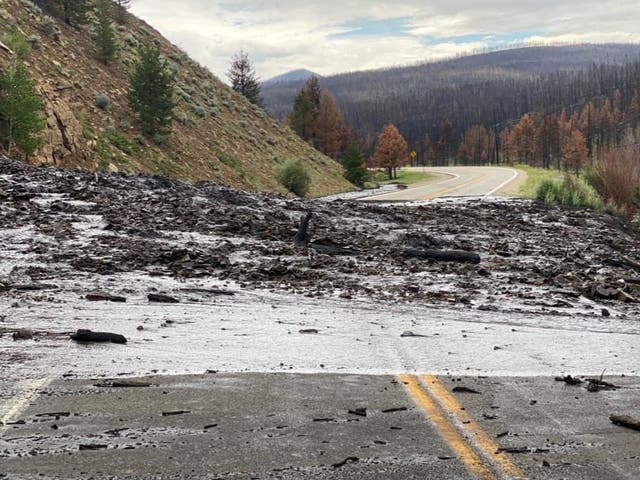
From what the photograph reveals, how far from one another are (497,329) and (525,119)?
12562 cm

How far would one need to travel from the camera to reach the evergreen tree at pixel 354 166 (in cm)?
4200

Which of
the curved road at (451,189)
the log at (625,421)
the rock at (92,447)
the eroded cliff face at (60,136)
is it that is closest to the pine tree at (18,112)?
the eroded cliff face at (60,136)

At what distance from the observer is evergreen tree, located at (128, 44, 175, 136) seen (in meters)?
27.2

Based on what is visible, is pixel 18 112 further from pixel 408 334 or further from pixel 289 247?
pixel 408 334

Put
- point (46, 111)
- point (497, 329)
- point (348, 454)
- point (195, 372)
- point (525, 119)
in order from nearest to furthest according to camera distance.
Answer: point (348, 454)
point (195, 372)
point (497, 329)
point (46, 111)
point (525, 119)

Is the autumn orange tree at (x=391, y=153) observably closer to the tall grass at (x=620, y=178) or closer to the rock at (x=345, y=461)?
the tall grass at (x=620, y=178)

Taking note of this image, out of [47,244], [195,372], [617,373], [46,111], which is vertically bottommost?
[617,373]

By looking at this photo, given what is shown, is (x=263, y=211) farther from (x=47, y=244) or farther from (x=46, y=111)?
(x=46, y=111)

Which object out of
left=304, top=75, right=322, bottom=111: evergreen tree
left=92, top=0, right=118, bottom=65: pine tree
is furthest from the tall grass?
left=304, top=75, right=322, bottom=111: evergreen tree

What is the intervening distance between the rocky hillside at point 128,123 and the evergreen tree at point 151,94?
850mm

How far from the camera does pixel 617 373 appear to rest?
16.9 ft

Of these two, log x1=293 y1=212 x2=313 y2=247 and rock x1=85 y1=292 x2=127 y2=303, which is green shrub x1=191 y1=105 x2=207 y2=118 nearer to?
log x1=293 y1=212 x2=313 y2=247

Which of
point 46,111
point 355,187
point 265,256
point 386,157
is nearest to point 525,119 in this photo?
point 386,157

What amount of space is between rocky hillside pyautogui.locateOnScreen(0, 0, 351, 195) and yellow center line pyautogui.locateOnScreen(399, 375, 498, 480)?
1889cm
